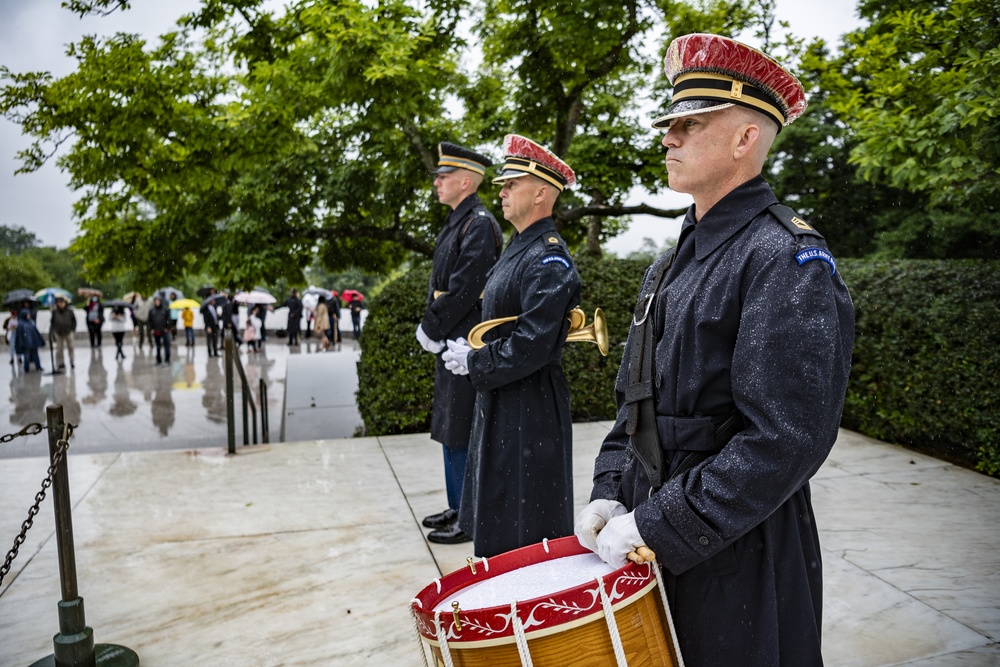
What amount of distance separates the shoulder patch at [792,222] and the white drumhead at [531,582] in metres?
0.77

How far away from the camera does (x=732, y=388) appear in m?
1.51

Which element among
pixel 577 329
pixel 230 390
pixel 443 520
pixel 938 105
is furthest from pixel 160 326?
pixel 938 105

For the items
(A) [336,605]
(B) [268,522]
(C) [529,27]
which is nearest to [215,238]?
(C) [529,27]

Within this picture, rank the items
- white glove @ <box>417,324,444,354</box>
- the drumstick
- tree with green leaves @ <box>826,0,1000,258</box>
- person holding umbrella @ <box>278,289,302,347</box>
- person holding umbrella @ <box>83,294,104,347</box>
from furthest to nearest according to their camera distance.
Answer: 1. person holding umbrella @ <box>278,289,302,347</box>
2. person holding umbrella @ <box>83,294,104,347</box>
3. tree with green leaves @ <box>826,0,1000,258</box>
4. white glove @ <box>417,324,444,354</box>
5. the drumstick

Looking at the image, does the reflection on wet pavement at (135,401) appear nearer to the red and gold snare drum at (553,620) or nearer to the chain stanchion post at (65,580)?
the chain stanchion post at (65,580)

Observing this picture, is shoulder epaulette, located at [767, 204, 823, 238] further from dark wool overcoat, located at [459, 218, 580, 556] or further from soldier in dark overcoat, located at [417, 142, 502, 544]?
soldier in dark overcoat, located at [417, 142, 502, 544]

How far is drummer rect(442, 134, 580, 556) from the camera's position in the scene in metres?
3.19

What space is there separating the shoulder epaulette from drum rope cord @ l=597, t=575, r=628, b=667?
784 millimetres

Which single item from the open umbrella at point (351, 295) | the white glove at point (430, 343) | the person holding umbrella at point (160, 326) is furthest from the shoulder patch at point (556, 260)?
the open umbrella at point (351, 295)

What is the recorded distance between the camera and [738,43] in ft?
5.14

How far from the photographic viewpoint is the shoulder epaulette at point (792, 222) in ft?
5.02

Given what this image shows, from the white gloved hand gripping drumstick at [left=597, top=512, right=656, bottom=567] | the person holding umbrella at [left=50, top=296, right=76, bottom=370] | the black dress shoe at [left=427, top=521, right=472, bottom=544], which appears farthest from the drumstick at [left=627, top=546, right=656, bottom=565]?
the person holding umbrella at [left=50, top=296, right=76, bottom=370]

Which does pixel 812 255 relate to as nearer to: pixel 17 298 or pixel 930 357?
pixel 930 357

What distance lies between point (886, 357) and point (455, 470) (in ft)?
13.5
